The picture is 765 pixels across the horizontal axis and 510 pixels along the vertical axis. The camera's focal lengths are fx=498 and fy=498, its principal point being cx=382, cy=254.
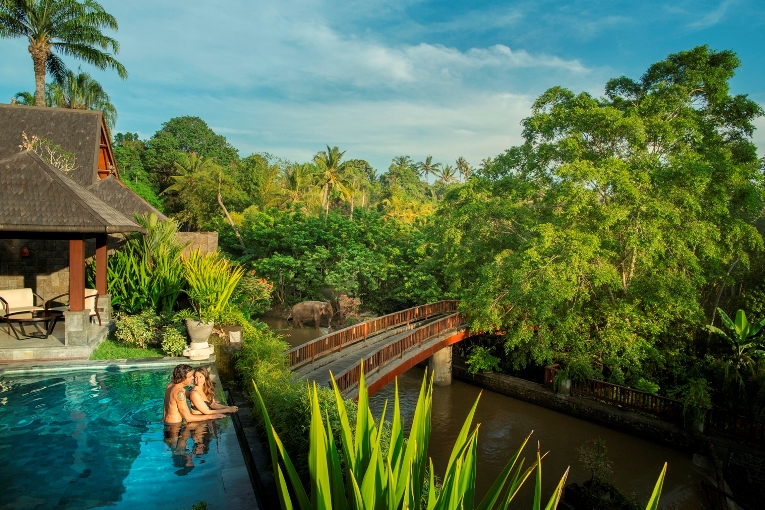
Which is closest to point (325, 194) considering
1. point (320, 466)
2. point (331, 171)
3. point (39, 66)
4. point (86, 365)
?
point (331, 171)

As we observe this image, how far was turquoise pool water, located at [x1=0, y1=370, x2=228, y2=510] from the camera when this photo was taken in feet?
15.8

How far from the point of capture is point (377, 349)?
11594mm

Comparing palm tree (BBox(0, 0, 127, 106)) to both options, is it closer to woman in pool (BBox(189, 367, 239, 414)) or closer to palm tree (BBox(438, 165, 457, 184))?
woman in pool (BBox(189, 367, 239, 414))

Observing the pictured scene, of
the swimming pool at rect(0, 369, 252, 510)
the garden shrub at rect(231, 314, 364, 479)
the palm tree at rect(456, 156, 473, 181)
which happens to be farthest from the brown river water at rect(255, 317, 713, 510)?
the palm tree at rect(456, 156, 473, 181)

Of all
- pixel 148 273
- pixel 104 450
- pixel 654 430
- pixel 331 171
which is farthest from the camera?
pixel 331 171

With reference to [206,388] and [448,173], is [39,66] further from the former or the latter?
[448,173]

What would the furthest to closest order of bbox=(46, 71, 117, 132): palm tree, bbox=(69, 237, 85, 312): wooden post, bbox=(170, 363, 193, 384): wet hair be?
1. bbox=(46, 71, 117, 132): palm tree
2. bbox=(69, 237, 85, 312): wooden post
3. bbox=(170, 363, 193, 384): wet hair

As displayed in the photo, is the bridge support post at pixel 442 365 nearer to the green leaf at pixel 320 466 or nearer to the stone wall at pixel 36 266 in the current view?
the stone wall at pixel 36 266

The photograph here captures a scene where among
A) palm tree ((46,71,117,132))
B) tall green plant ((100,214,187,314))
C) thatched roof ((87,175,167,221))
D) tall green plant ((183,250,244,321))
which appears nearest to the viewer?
tall green plant ((183,250,244,321))

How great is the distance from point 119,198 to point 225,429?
1037 centimetres

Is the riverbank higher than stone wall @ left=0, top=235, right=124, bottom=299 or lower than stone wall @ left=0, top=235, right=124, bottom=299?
lower

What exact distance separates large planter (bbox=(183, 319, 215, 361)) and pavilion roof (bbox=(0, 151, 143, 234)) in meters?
2.18

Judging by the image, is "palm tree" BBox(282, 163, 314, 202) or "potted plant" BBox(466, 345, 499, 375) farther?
"palm tree" BBox(282, 163, 314, 202)

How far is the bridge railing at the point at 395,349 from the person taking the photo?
374 inches
